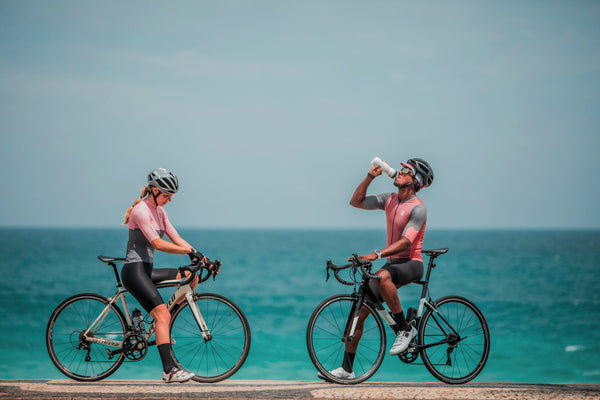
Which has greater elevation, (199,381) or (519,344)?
(199,381)

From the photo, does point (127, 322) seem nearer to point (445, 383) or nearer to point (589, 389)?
point (445, 383)

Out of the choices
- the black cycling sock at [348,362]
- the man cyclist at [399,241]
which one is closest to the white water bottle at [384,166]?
the man cyclist at [399,241]

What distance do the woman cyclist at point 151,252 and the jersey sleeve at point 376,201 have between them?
188cm

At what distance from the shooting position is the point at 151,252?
6262 mm

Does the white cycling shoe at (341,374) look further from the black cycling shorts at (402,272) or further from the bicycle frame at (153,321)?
the bicycle frame at (153,321)

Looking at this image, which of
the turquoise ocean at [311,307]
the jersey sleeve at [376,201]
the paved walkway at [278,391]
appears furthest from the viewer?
the turquoise ocean at [311,307]

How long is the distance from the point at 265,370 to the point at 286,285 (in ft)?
95.6

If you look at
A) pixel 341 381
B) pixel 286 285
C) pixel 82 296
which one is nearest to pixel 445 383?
pixel 341 381

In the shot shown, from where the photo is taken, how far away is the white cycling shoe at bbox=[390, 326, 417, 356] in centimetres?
612

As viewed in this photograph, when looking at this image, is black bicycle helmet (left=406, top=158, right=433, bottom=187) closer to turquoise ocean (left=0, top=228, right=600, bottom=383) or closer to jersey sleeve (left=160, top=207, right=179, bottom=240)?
jersey sleeve (left=160, top=207, right=179, bottom=240)

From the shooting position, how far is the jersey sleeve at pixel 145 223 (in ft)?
19.7

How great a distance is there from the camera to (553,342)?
29.6 meters

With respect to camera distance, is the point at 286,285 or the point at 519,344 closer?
the point at 519,344

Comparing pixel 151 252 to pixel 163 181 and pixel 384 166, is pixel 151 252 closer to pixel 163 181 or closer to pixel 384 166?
pixel 163 181
